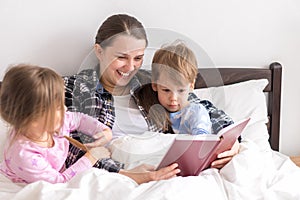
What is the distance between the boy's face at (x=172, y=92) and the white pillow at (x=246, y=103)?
0.35 metres

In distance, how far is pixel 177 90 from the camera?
1.72m

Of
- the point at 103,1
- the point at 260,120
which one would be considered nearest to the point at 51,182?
the point at 103,1

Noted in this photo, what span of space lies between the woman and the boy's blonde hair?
0.24ft

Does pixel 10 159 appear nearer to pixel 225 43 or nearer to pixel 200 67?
pixel 200 67

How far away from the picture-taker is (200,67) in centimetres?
203

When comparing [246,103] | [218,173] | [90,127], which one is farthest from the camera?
[246,103]

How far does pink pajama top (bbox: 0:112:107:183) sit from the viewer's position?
4.68 ft

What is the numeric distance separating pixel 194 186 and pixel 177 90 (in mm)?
382

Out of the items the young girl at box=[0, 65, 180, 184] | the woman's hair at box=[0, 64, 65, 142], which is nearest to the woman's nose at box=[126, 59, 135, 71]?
the young girl at box=[0, 65, 180, 184]

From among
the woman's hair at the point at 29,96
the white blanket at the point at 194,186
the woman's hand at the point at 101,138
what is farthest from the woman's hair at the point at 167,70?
the woman's hair at the point at 29,96

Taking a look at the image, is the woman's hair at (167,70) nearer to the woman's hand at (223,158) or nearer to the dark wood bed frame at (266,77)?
the woman's hand at (223,158)

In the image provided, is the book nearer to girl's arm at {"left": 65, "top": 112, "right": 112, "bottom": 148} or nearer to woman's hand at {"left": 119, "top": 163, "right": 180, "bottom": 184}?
woman's hand at {"left": 119, "top": 163, "right": 180, "bottom": 184}

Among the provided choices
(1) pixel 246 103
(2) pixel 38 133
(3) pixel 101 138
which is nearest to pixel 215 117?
(1) pixel 246 103

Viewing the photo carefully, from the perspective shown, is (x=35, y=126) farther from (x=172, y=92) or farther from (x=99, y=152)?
(x=172, y=92)
